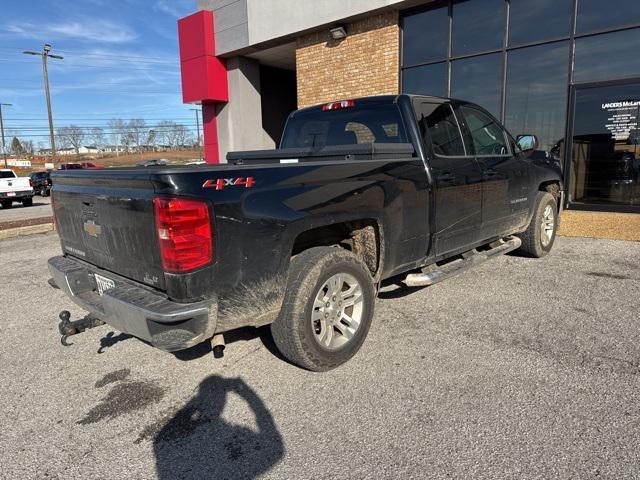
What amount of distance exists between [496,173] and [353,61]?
826 centimetres

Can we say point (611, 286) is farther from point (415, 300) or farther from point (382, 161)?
point (382, 161)

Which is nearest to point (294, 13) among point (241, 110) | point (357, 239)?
point (241, 110)

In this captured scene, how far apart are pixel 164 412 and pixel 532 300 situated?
11.9 feet

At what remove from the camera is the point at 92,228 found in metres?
3.15

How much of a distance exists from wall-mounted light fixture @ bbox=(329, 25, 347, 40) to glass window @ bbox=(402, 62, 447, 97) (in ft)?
6.21

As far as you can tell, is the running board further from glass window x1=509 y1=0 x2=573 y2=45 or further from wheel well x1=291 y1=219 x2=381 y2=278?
glass window x1=509 y1=0 x2=573 y2=45

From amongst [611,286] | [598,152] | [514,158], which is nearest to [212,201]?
[514,158]

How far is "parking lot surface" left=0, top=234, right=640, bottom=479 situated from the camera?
2.34 metres

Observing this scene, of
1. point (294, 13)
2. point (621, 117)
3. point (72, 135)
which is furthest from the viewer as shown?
point (72, 135)

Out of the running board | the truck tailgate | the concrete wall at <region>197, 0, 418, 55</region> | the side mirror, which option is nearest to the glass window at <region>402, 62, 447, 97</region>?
the concrete wall at <region>197, 0, 418, 55</region>

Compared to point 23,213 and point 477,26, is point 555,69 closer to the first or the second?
point 477,26

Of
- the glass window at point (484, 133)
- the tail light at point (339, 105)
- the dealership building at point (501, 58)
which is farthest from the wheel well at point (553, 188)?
the tail light at point (339, 105)

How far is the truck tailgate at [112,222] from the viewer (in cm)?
261

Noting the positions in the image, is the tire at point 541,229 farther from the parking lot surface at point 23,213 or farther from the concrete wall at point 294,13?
the parking lot surface at point 23,213
